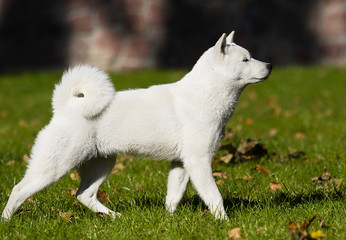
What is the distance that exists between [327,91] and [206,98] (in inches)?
260

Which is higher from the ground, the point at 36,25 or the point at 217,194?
the point at 217,194

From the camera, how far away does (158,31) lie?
12578 millimetres

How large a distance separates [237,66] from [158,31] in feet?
30.3

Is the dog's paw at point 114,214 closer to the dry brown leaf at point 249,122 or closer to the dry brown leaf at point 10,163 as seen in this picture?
the dry brown leaf at point 10,163

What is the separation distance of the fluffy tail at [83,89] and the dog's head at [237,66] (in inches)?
28.9

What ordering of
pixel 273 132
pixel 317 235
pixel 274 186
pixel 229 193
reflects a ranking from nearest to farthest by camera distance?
pixel 317 235
pixel 229 193
pixel 274 186
pixel 273 132

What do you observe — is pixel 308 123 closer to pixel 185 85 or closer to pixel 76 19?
pixel 185 85


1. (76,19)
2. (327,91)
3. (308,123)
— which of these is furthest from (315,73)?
(76,19)

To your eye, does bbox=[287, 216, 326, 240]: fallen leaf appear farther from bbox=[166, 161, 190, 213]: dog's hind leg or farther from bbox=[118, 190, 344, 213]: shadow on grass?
bbox=[166, 161, 190, 213]: dog's hind leg

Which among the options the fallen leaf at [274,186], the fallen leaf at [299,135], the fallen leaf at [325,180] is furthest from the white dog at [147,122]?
the fallen leaf at [299,135]

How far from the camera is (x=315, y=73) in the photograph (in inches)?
436

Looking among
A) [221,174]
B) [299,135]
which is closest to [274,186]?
[221,174]

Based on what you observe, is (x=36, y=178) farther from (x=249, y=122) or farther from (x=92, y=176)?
(x=249, y=122)

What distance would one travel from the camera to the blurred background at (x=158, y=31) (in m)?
12.5
